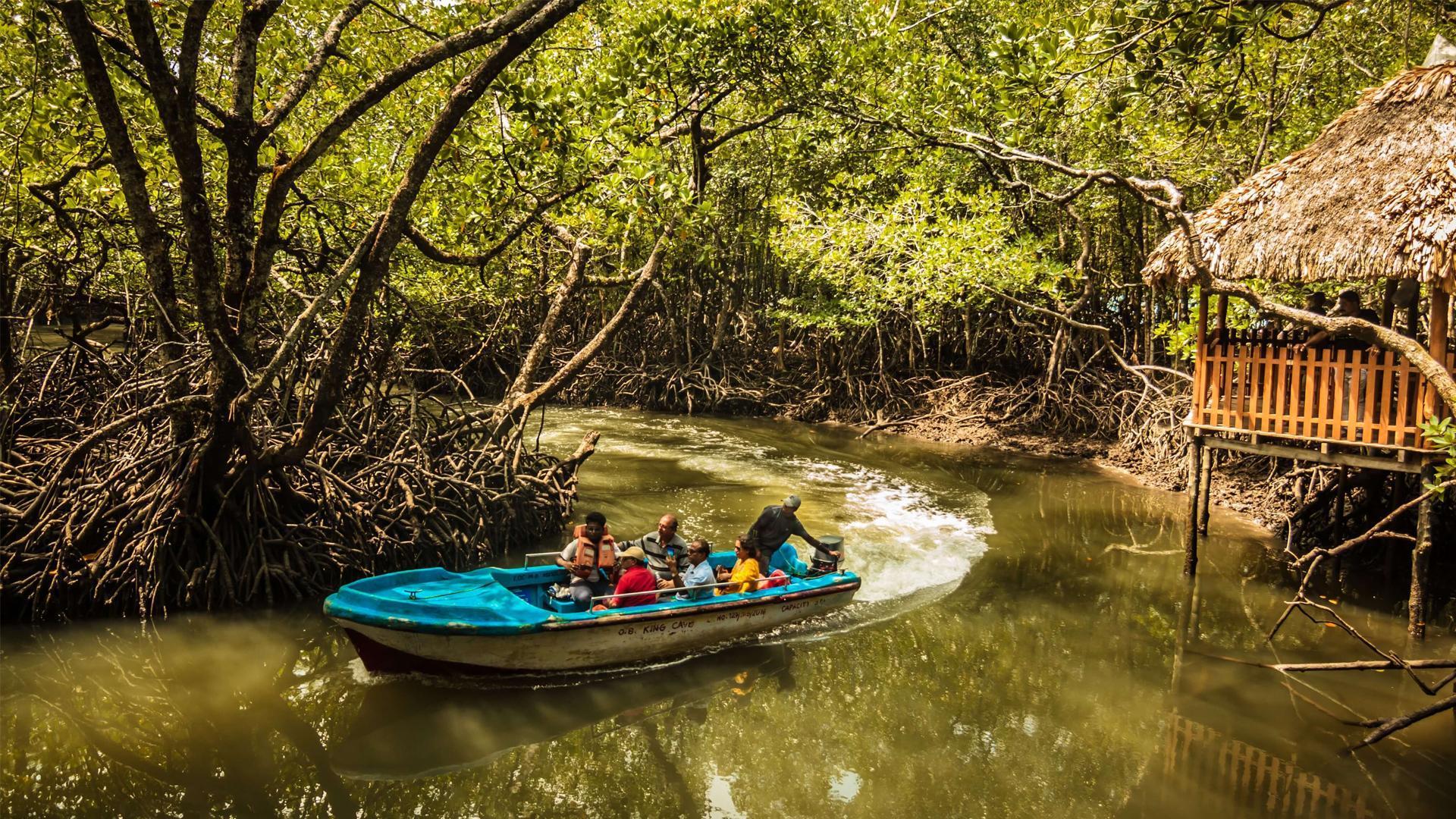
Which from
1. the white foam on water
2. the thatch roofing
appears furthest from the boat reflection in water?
the thatch roofing

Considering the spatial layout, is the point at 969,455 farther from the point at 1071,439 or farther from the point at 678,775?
the point at 678,775

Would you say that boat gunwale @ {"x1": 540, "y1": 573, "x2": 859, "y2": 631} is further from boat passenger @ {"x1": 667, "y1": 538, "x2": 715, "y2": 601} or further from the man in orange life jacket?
the man in orange life jacket

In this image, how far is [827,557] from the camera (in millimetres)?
8844

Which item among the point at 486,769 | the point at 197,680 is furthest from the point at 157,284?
the point at 486,769

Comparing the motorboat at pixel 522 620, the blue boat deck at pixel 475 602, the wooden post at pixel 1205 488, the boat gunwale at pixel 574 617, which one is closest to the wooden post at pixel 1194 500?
the wooden post at pixel 1205 488

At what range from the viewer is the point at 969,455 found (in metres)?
17.1

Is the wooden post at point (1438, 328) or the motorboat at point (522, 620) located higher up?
the wooden post at point (1438, 328)

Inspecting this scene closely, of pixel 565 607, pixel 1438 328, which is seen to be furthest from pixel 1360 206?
pixel 565 607

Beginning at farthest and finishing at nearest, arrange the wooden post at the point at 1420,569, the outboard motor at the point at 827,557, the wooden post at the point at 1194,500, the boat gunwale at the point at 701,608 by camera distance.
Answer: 1. the wooden post at the point at 1194,500
2. the outboard motor at the point at 827,557
3. the wooden post at the point at 1420,569
4. the boat gunwale at the point at 701,608

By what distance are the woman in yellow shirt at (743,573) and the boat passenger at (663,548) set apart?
512 millimetres

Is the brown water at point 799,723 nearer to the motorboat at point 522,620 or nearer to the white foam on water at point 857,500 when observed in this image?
the motorboat at point 522,620

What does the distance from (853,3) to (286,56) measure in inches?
427

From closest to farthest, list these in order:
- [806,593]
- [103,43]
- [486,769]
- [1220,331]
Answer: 1. [486,769]
2. [103,43]
3. [806,593]
4. [1220,331]

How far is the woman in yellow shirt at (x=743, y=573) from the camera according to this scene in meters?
7.79
